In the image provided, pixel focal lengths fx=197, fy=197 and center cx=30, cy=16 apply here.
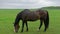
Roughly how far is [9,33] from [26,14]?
1.59 metres

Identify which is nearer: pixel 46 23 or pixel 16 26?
pixel 16 26

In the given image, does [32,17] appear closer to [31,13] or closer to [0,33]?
[31,13]

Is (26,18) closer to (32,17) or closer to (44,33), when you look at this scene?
(32,17)

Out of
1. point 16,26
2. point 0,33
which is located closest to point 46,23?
point 16,26

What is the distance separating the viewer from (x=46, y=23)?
12438mm

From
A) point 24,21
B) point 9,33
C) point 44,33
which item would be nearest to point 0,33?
point 9,33

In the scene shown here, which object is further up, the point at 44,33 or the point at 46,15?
the point at 46,15

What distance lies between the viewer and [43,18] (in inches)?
493

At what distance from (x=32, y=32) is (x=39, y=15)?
1226 mm

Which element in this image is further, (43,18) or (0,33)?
(43,18)

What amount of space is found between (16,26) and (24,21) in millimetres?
639

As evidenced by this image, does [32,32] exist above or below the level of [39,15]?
below

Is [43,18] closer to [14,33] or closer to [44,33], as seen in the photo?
[44,33]

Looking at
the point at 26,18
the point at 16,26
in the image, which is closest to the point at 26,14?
the point at 26,18
